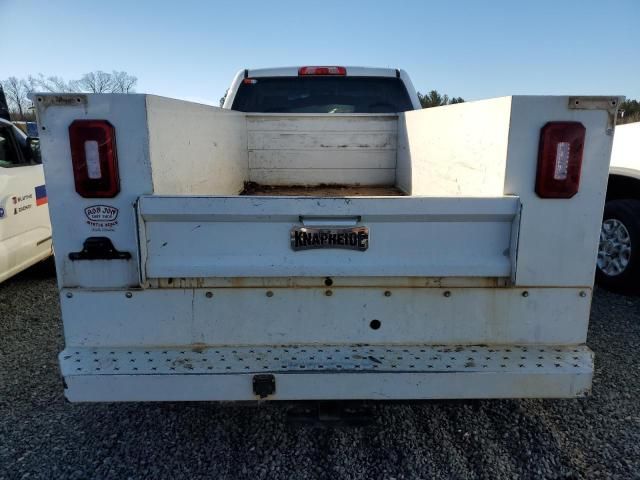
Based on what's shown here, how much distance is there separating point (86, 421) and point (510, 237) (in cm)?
246

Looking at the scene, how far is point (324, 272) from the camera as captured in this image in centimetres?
204

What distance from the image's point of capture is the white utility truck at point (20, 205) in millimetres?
4292

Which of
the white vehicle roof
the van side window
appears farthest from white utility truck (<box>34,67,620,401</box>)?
the van side window

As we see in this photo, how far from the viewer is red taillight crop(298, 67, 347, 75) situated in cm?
488

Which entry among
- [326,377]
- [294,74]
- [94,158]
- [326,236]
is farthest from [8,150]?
[326,377]

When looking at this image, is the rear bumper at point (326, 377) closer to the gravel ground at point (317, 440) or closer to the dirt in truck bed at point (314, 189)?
the gravel ground at point (317, 440)

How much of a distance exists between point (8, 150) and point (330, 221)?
13.5 ft

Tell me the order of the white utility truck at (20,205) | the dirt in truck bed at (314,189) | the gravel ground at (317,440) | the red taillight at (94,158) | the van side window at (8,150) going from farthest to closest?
the van side window at (8,150), the white utility truck at (20,205), the dirt in truck bed at (314,189), the gravel ground at (317,440), the red taillight at (94,158)

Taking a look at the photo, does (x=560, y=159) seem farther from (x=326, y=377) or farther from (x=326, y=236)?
(x=326, y=377)

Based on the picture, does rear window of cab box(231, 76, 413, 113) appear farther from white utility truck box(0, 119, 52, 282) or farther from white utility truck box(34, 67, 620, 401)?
white utility truck box(34, 67, 620, 401)

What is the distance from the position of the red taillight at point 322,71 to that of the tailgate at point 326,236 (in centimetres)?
326

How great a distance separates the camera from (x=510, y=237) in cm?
207

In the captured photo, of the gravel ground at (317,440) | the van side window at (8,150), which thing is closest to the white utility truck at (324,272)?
the gravel ground at (317,440)

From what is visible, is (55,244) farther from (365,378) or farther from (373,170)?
(373,170)
